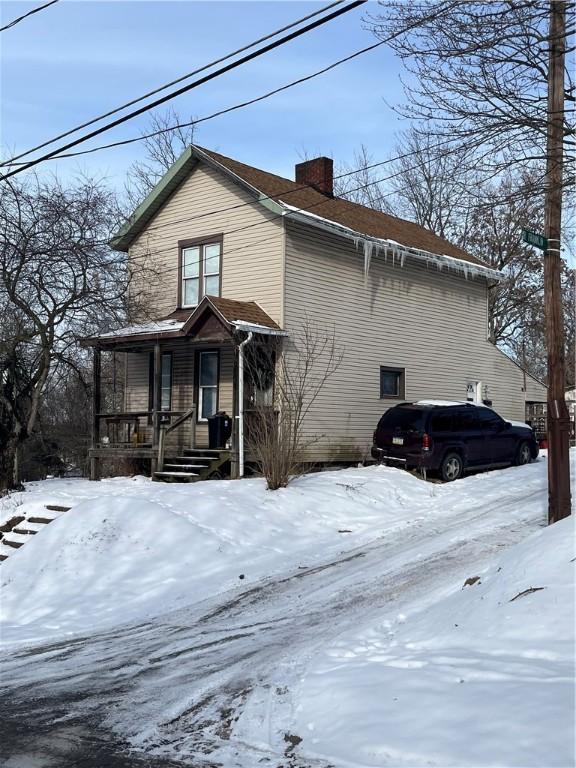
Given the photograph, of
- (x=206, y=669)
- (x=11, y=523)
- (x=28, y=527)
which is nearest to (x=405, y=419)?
(x=28, y=527)

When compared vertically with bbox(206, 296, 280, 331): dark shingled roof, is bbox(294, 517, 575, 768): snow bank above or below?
below

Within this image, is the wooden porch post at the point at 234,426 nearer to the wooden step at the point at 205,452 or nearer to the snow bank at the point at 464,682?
the wooden step at the point at 205,452

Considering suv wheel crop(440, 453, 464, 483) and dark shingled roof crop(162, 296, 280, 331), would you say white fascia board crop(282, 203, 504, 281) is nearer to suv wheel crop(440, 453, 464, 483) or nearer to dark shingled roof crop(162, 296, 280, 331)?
dark shingled roof crop(162, 296, 280, 331)

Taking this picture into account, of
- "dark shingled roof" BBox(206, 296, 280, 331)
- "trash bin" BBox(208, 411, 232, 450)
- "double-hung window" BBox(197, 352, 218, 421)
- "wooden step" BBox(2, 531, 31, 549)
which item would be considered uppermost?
"dark shingled roof" BBox(206, 296, 280, 331)

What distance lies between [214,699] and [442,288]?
18558mm

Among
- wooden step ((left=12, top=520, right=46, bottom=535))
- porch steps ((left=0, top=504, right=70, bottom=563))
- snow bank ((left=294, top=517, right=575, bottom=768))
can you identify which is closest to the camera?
snow bank ((left=294, top=517, right=575, bottom=768))

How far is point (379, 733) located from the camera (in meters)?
4.88

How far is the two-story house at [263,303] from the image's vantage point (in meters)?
18.2

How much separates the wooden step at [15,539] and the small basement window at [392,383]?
10.7 m

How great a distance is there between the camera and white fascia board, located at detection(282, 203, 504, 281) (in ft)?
60.0

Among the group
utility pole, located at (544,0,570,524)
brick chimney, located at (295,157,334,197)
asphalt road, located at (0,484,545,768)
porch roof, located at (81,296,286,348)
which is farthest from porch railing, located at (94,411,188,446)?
utility pole, located at (544,0,570,524)

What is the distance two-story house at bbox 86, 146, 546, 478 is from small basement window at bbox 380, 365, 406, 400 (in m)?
0.04

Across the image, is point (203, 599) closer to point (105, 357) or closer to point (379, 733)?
point (379, 733)

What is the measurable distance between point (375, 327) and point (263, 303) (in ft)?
12.2
